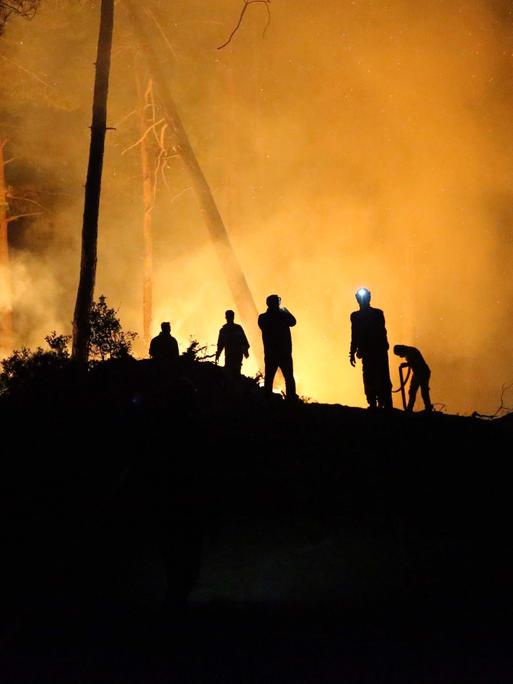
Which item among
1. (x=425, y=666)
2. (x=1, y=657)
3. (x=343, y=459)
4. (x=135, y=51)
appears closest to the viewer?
(x=425, y=666)

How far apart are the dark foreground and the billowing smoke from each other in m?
25.2

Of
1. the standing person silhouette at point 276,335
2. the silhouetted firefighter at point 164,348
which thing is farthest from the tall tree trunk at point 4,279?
the standing person silhouette at point 276,335

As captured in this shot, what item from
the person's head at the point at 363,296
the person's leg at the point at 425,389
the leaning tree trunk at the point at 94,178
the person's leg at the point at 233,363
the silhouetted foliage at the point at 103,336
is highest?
the leaning tree trunk at the point at 94,178

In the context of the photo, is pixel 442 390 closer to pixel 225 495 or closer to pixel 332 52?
pixel 332 52

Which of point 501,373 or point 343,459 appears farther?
point 501,373

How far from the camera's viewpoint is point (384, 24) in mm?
37781

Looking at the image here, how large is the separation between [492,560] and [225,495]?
3044 mm

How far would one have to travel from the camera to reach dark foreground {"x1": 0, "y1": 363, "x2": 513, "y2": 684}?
215 inches

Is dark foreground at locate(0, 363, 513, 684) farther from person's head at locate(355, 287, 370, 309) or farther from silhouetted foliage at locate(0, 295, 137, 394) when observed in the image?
person's head at locate(355, 287, 370, 309)

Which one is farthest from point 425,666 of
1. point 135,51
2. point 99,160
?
point 135,51

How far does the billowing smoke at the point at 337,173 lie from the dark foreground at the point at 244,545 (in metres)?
25.2

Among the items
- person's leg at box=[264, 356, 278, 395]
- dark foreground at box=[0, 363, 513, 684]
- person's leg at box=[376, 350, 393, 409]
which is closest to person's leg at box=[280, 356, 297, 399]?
person's leg at box=[264, 356, 278, 395]

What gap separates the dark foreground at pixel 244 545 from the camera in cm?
545

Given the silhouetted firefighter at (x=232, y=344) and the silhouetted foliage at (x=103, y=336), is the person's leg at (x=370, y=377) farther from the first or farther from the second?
the silhouetted foliage at (x=103, y=336)
